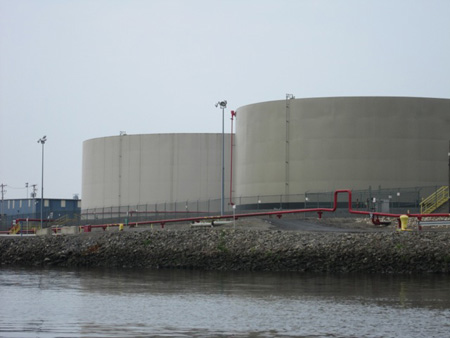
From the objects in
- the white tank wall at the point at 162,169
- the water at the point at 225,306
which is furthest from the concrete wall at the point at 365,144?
the water at the point at 225,306

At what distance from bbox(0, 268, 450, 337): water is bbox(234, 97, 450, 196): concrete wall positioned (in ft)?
88.9

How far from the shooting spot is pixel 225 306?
19.7m

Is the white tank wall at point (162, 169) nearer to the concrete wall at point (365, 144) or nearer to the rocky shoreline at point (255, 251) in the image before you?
the concrete wall at point (365, 144)

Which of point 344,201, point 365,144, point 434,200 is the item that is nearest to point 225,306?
point 434,200

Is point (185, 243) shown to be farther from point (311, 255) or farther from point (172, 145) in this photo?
point (172, 145)

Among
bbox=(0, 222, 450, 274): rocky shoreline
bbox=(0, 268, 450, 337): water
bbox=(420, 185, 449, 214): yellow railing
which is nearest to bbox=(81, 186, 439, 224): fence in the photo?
bbox=(420, 185, 449, 214): yellow railing

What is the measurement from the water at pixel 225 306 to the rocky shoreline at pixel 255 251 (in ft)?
5.74

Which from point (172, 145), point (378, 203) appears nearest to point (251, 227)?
point (378, 203)

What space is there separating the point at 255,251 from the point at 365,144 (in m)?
24.9

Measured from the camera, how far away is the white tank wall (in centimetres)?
7338

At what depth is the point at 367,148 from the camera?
184 feet

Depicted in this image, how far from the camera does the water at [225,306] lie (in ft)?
51.3

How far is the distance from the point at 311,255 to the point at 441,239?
4.96m

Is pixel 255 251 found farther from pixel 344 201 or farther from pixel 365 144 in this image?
pixel 365 144
